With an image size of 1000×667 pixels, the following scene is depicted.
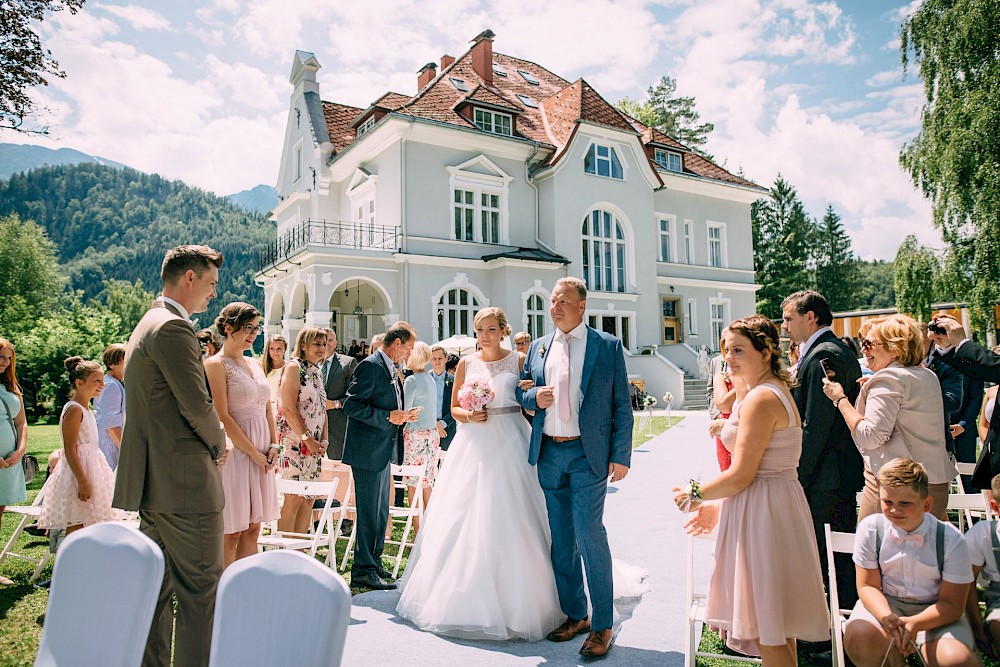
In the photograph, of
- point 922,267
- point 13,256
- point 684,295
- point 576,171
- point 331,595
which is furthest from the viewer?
point 13,256

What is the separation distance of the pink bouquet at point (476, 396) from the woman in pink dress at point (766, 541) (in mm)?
1924

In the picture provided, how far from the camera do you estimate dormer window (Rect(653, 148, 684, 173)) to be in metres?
33.2

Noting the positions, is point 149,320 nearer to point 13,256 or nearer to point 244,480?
point 244,480

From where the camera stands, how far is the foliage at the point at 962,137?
18.5 meters

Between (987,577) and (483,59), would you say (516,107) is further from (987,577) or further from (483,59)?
(987,577)

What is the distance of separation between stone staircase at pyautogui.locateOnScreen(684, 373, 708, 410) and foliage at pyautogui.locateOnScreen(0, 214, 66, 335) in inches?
1916

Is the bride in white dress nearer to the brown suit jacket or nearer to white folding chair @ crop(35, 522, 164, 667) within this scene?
the brown suit jacket

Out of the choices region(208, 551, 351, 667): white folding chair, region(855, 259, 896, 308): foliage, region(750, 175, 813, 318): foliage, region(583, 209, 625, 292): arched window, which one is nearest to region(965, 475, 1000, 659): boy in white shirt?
Answer: region(208, 551, 351, 667): white folding chair

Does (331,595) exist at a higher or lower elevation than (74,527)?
higher

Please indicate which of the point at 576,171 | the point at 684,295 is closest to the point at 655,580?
the point at 576,171

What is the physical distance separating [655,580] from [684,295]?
28.7 meters

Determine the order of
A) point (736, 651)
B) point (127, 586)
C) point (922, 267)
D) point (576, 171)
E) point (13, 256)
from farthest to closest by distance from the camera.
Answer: point (13, 256) < point (576, 171) < point (922, 267) < point (736, 651) < point (127, 586)

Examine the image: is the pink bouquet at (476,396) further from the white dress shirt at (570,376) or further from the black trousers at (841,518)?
the black trousers at (841,518)

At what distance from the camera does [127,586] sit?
94.3 inches
